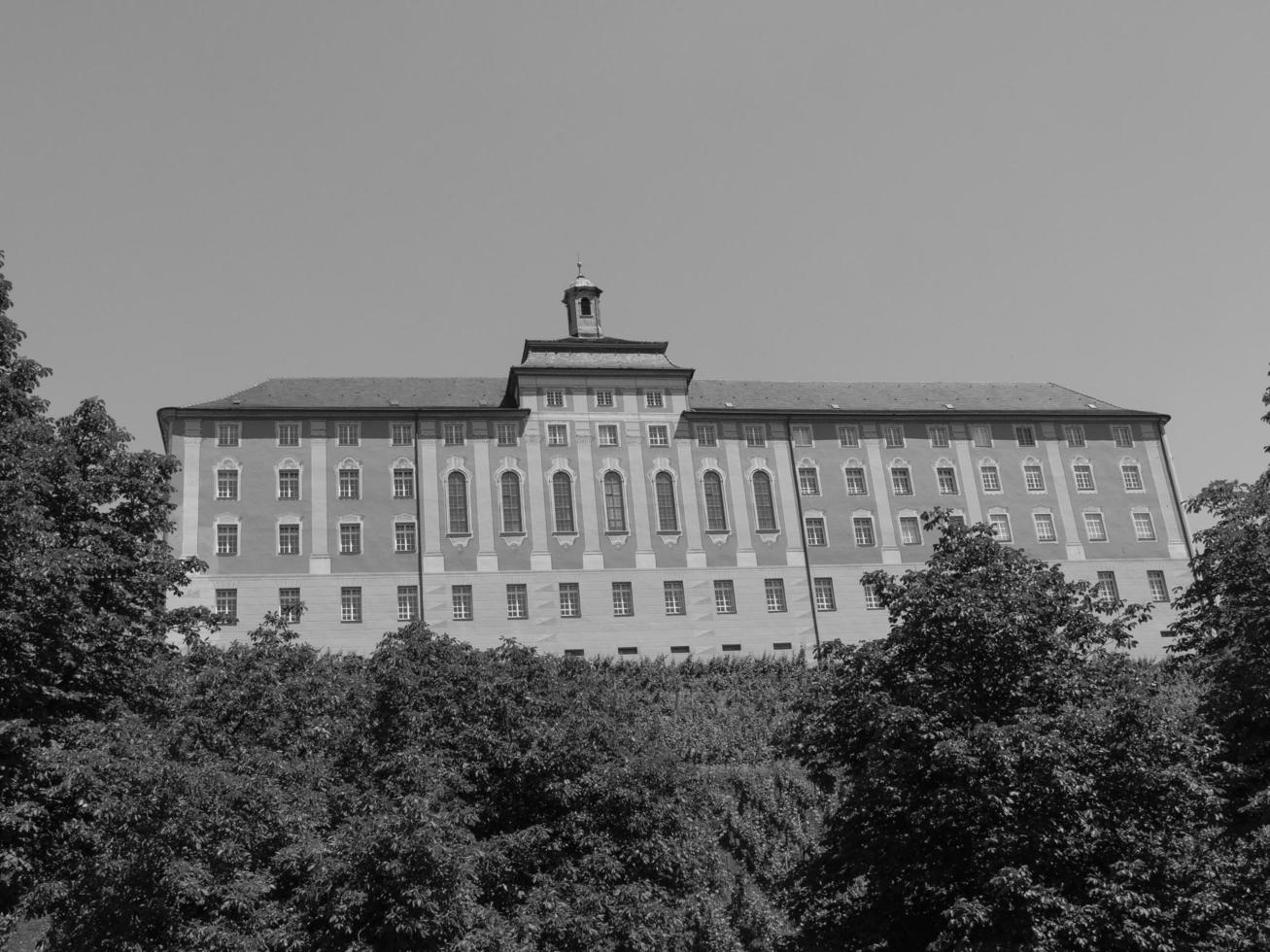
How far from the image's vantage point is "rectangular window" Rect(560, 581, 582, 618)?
60094mm

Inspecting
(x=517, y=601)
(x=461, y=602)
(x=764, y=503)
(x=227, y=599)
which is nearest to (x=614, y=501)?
(x=517, y=601)

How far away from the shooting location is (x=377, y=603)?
192 feet

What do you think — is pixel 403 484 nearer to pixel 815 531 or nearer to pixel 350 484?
pixel 350 484

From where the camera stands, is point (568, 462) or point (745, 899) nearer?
point (745, 899)

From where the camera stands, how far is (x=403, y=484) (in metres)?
61.4

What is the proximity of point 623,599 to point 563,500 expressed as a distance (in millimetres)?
6042

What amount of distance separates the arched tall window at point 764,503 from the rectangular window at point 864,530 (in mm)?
4647

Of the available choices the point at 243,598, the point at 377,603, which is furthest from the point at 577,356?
the point at 243,598

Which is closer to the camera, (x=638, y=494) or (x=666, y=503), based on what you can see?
(x=638, y=494)

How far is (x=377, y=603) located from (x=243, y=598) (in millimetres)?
6202

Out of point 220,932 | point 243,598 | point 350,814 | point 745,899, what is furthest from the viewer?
point 243,598

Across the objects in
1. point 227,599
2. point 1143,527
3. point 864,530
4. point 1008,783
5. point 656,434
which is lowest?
point 1008,783

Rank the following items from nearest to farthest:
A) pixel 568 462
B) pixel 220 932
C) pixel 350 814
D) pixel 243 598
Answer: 1. pixel 220 932
2. pixel 350 814
3. pixel 243 598
4. pixel 568 462

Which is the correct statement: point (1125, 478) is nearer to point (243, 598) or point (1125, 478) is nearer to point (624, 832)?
point (243, 598)
